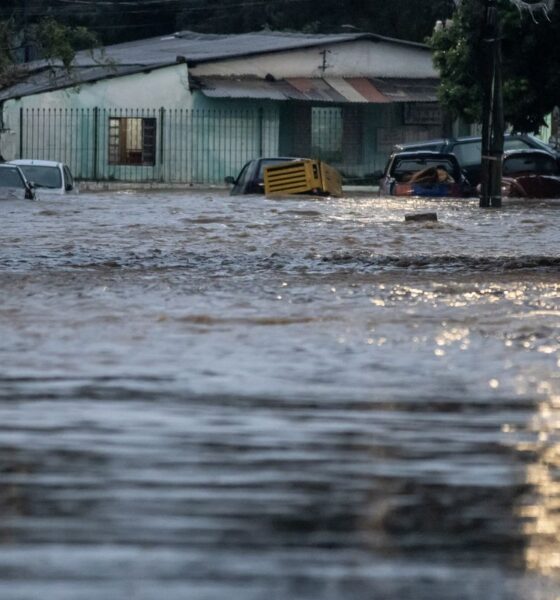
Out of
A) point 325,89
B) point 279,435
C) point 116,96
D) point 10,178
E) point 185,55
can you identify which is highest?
point 185,55

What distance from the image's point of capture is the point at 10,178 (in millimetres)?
31141

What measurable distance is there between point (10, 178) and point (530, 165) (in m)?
11.4

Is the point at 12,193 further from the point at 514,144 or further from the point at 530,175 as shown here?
the point at 514,144

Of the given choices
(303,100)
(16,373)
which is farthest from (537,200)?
(16,373)

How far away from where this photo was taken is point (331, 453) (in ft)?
19.7

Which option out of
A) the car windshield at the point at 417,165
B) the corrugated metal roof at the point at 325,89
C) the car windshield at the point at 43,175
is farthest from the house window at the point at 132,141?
the car windshield at the point at 417,165

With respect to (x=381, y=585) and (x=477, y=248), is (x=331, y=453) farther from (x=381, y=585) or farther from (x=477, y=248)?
(x=477, y=248)

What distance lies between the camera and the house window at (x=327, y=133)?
163ft

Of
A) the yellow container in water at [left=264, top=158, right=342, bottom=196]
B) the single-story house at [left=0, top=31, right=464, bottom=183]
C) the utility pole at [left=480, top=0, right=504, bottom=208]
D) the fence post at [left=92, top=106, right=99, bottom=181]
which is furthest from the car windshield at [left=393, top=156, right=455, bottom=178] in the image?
the fence post at [left=92, top=106, right=99, bottom=181]

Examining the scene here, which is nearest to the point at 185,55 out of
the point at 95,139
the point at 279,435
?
the point at 95,139

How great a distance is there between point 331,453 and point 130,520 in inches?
52.1

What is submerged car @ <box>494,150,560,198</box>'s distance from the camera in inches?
1359

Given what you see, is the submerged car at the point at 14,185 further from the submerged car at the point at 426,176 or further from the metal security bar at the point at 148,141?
the metal security bar at the point at 148,141

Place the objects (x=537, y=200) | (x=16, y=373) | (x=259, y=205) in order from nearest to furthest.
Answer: (x=16, y=373) < (x=259, y=205) < (x=537, y=200)
